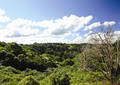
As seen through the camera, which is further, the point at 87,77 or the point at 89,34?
the point at 87,77

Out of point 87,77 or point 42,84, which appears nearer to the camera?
point 42,84

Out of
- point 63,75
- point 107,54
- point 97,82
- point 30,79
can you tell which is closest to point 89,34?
point 107,54

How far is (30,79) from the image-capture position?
1589cm

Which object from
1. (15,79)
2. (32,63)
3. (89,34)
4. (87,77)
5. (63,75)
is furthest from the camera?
(32,63)

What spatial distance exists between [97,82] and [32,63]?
2278 cm

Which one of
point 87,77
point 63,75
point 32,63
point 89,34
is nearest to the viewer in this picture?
point 89,34

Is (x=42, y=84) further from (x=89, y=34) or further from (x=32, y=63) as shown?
(x=32, y=63)

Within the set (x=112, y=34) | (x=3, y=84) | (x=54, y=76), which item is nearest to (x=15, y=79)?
(x=3, y=84)

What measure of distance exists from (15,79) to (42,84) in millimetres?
4017

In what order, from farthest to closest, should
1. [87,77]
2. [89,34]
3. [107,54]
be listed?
[87,77], [89,34], [107,54]

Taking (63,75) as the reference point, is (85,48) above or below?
above

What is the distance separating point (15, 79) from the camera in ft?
81.1

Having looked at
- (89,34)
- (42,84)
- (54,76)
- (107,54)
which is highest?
(89,34)

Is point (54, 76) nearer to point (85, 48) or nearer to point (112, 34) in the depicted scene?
point (85, 48)
